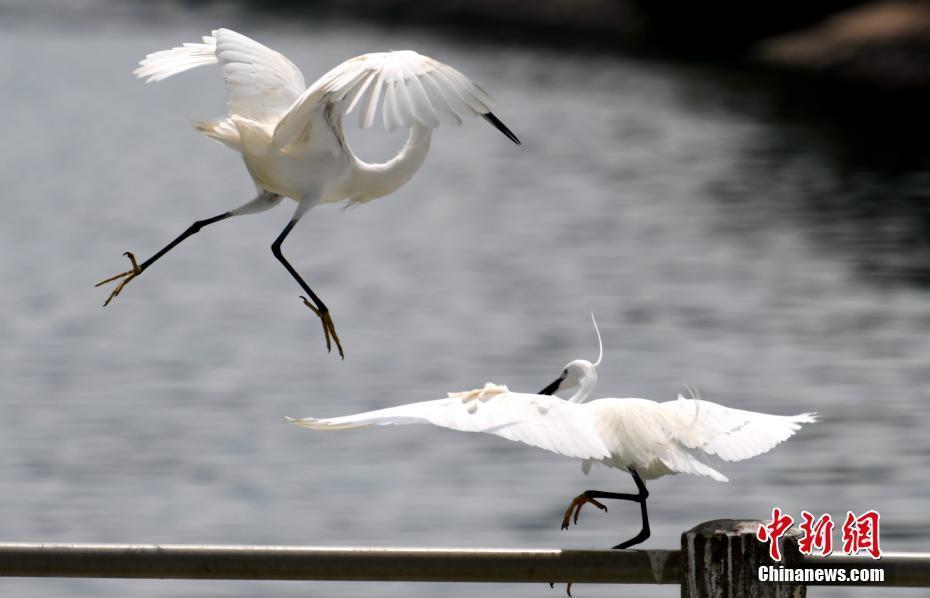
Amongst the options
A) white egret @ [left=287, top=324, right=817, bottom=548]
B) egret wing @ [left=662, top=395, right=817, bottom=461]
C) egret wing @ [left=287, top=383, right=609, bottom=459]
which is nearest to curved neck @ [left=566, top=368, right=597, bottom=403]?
white egret @ [left=287, top=324, right=817, bottom=548]

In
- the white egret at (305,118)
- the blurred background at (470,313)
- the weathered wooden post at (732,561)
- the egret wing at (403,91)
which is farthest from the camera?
the blurred background at (470,313)

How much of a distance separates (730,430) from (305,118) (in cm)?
116

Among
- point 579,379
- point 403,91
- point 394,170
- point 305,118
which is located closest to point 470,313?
point 579,379

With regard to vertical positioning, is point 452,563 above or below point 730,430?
below

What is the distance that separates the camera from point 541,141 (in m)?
23.5

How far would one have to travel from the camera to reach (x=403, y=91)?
3348 mm

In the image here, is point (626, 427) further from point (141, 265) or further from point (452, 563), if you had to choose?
point (141, 265)

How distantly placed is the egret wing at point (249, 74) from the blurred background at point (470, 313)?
2982 millimetres

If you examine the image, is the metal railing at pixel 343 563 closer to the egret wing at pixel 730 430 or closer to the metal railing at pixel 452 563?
the metal railing at pixel 452 563

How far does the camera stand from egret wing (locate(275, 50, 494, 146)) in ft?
10.8

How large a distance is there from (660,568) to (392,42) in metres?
32.6

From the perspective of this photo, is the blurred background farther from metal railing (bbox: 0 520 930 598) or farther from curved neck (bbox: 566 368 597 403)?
metal railing (bbox: 0 520 930 598)

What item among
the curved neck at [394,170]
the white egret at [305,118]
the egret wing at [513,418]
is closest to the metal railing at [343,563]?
the egret wing at [513,418]

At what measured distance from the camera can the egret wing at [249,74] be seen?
387cm
